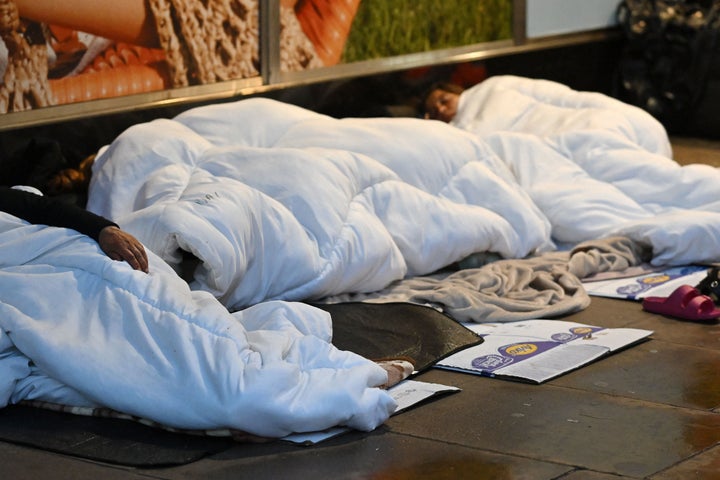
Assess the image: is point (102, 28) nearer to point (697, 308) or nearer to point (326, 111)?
point (326, 111)

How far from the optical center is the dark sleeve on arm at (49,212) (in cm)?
334

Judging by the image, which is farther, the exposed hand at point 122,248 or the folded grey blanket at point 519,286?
the folded grey blanket at point 519,286

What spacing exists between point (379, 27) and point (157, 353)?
3206mm

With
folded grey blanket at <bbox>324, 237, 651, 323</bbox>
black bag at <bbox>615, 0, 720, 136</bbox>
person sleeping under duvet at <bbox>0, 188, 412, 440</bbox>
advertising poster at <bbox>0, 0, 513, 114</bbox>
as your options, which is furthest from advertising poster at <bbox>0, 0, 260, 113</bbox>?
black bag at <bbox>615, 0, 720, 136</bbox>

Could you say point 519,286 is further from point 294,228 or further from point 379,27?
point 379,27

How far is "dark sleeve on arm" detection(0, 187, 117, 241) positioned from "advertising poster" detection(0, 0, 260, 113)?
1.06 metres

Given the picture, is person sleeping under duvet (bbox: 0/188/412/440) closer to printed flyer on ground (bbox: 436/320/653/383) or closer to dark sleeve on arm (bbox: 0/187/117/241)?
dark sleeve on arm (bbox: 0/187/117/241)

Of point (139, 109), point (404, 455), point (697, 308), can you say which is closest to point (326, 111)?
point (139, 109)

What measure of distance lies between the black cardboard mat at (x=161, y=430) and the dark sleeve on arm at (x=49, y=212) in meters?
0.48

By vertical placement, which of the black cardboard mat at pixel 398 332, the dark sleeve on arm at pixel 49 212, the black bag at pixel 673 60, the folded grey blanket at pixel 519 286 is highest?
the dark sleeve on arm at pixel 49 212

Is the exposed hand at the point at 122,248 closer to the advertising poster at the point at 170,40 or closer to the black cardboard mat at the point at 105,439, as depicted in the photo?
the black cardboard mat at the point at 105,439

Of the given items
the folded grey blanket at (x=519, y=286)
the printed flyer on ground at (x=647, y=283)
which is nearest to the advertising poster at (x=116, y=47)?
the folded grey blanket at (x=519, y=286)

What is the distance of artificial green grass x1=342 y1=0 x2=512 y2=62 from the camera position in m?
5.85

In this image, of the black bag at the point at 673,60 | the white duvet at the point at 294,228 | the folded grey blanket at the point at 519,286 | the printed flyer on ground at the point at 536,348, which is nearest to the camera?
the white duvet at the point at 294,228
